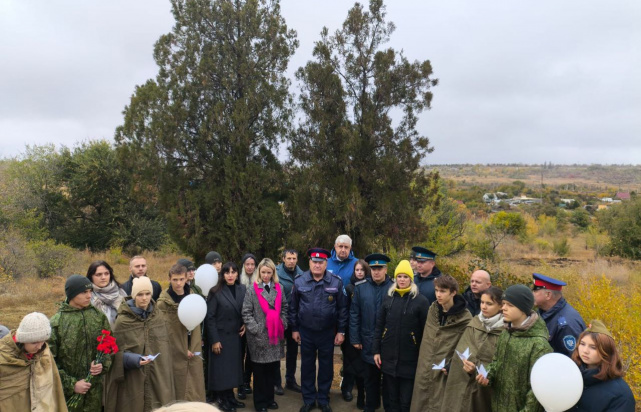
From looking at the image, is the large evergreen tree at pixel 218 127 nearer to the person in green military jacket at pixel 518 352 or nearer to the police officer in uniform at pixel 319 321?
the police officer in uniform at pixel 319 321

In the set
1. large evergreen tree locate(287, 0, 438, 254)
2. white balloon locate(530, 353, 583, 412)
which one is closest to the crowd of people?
white balloon locate(530, 353, 583, 412)

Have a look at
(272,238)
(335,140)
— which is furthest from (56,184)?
(335,140)

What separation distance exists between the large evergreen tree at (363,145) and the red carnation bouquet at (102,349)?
7.33m

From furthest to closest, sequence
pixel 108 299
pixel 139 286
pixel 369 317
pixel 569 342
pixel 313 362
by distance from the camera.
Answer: pixel 313 362 < pixel 369 317 < pixel 108 299 < pixel 139 286 < pixel 569 342

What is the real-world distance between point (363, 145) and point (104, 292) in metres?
8.08

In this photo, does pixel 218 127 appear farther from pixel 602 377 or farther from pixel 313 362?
pixel 602 377

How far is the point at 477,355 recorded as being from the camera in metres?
3.77

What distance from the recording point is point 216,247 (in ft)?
40.6

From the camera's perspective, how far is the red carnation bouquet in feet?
12.0

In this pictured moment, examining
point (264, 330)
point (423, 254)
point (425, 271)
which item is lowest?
point (264, 330)

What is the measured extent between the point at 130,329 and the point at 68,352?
58 cm

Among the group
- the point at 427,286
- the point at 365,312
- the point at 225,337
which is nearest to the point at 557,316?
the point at 427,286

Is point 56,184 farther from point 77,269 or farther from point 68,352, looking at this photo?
point 68,352

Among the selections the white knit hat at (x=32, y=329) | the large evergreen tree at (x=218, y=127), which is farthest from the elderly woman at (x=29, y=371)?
the large evergreen tree at (x=218, y=127)
